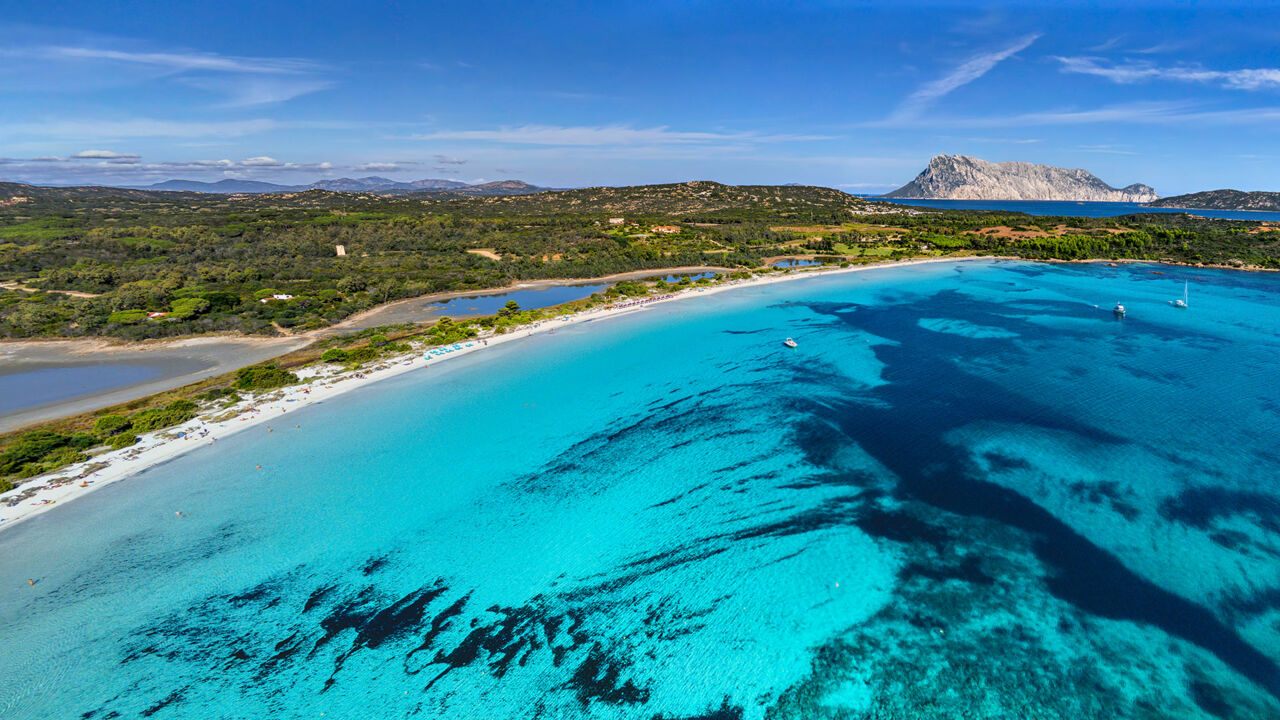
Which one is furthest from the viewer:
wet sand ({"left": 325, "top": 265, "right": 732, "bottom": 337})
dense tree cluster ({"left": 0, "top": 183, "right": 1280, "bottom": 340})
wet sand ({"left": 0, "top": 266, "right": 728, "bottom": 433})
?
wet sand ({"left": 325, "top": 265, "right": 732, "bottom": 337})

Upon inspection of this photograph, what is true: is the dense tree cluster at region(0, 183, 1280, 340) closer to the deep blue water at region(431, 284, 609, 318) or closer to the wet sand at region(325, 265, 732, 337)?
the wet sand at region(325, 265, 732, 337)

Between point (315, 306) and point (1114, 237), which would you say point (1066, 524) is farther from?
point (1114, 237)

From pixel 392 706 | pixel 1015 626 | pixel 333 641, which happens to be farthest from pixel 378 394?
pixel 1015 626

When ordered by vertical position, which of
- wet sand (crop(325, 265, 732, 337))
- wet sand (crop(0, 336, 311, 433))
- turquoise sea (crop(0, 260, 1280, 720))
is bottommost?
turquoise sea (crop(0, 260, 1280, 720))

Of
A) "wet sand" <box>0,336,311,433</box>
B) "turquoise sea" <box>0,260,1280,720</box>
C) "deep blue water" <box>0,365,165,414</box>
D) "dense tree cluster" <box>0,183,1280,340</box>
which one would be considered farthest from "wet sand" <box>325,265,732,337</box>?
"turquoise sea" <box>0,260,1280,720</box>

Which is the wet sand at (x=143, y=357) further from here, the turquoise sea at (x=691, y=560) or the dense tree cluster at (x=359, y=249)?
the turquoise sea at (x=691, y=560)

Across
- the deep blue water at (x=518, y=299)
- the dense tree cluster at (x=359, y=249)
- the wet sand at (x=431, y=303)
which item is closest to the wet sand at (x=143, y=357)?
the wet sand at (x=431, y=303)

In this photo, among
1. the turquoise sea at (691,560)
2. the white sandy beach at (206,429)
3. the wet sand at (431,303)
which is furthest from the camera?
the wet sand at (431,303)
